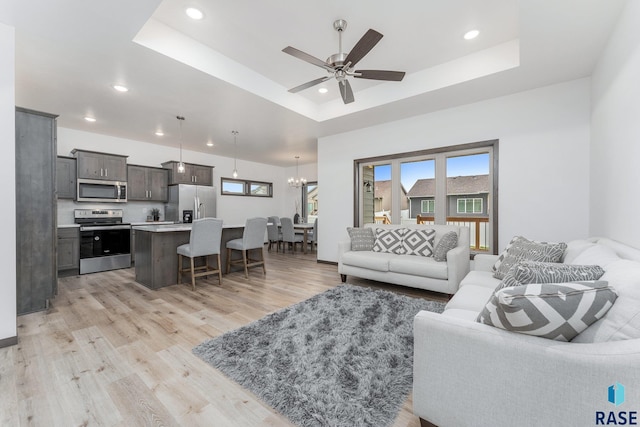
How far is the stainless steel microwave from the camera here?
477cm

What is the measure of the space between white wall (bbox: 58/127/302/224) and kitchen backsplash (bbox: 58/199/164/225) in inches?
0.7

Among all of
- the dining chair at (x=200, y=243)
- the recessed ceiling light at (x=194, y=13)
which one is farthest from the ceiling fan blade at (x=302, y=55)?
the dining chair at (x=200, y=243)

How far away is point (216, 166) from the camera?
7.37m

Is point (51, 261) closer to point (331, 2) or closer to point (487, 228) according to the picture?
point (331, 2)

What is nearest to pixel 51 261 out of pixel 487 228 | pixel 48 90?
pixel 48 90

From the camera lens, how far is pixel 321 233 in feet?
18.2

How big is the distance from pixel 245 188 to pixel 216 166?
1146 millimetres

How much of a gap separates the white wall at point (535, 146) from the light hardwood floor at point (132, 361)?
5.70 ft

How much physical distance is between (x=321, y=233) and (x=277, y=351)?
3641mm

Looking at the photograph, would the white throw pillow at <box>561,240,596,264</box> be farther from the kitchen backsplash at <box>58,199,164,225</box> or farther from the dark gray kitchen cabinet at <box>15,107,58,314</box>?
the kitchen backsplash at <box>58,199,164,225</box>

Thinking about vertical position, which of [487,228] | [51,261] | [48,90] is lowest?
[51,261]

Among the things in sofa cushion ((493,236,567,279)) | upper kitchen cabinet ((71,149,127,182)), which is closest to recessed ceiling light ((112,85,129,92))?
upper kitchen cabinet ((71,149,127,182))

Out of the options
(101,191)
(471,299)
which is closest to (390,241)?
(471,299)

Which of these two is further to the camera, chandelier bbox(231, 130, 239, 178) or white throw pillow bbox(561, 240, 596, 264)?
chandelier bbox(231, 130, 239, 178)
